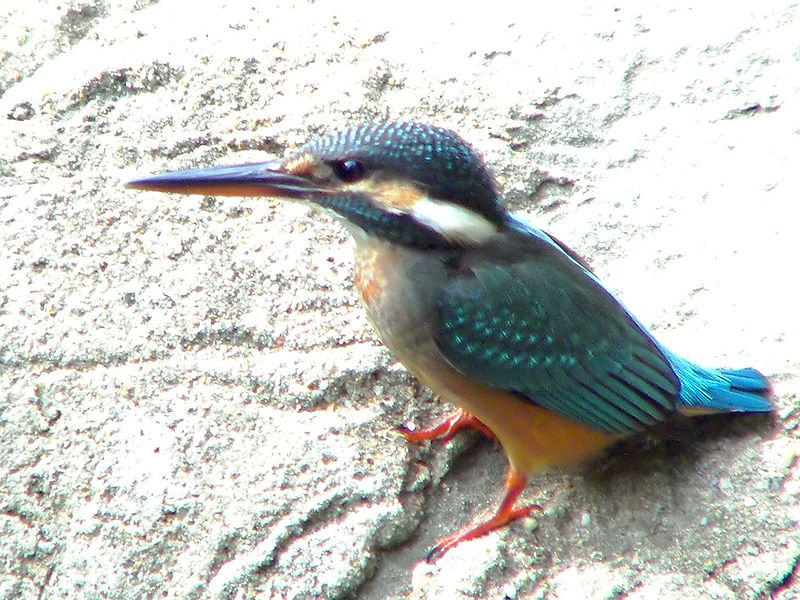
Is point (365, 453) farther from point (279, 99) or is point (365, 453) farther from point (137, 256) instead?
point (279, 99)

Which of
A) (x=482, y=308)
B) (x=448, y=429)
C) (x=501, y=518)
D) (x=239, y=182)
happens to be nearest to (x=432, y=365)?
(x=482, y=308)

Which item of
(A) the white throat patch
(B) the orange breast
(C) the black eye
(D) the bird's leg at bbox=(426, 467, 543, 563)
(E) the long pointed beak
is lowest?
(D) the bird's leg at bbox=(426, 467, 543, 563)

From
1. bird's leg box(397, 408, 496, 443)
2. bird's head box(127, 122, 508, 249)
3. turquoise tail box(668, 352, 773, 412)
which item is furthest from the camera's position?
bird's leg box(397, 408, 496, 443)

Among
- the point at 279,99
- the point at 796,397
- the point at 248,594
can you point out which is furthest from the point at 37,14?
the point at 796,397

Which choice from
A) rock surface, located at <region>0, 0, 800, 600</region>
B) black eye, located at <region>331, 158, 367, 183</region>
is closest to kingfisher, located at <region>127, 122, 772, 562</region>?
black eye, located at <region>331, 158, 367, 183</region>

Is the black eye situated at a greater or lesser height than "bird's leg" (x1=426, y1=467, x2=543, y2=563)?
greater

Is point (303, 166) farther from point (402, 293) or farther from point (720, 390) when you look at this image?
point (720, 390)

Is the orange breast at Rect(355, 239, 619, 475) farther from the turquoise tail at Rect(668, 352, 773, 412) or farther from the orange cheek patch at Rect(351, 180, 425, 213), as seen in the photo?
the turquoise tail at Rect(668, 352, 773, 412)
